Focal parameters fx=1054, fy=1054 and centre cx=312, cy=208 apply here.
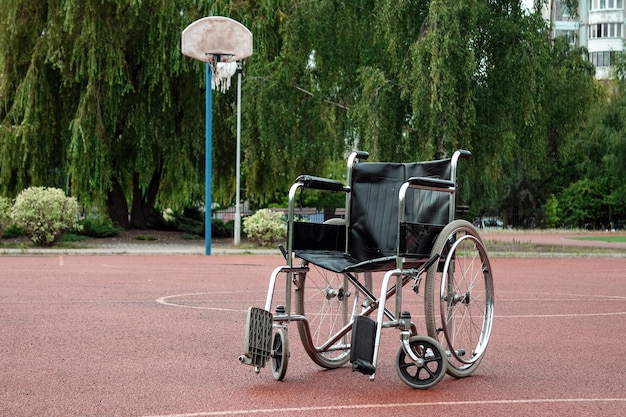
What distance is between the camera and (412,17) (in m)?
26.2

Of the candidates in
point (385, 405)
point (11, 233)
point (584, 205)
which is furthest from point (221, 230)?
point (584, 205)

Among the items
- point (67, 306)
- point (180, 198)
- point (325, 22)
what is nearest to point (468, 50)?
point (325, 22)

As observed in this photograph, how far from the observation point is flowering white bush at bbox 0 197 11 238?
2692cm

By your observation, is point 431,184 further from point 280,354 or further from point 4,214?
point 4,214

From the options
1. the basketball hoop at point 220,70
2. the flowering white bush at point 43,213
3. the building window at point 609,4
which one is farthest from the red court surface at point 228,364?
the building window at point 609,4

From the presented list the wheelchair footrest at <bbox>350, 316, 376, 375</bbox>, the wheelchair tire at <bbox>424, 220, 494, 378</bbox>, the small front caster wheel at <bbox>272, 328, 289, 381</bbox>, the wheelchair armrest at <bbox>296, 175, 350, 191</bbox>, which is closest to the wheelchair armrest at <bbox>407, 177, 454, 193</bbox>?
the wheelchair tire at <bbox>424, 220, 494, 378</bbox>

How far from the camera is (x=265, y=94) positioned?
2845 centimetres

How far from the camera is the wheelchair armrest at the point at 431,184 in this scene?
6516mm

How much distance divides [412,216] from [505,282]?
9601mm

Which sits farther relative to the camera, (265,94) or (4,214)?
(265,94)

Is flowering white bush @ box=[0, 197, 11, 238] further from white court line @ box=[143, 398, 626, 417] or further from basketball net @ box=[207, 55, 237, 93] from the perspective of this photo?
white court line @ box=[143, 398, 626, 417]

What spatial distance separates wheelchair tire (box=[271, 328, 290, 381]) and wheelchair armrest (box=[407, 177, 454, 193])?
121 centimetres

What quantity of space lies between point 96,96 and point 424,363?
78.5ft

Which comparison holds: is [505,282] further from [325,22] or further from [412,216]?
[325,22]
